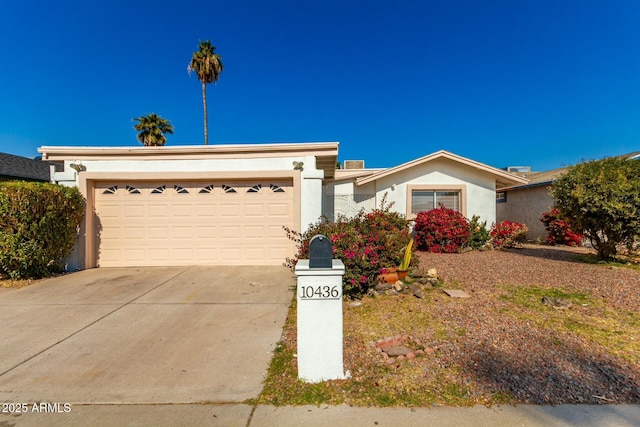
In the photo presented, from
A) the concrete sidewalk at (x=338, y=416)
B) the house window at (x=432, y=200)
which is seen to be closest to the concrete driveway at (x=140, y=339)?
the concrete sidewalk at (x=338, y=416)

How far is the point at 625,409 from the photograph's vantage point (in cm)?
233

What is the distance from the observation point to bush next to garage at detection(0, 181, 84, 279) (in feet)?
20.2

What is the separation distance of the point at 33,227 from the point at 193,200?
3235 millimetres

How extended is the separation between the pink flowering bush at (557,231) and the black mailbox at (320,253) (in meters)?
12.0

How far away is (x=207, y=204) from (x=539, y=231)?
44.9 ft

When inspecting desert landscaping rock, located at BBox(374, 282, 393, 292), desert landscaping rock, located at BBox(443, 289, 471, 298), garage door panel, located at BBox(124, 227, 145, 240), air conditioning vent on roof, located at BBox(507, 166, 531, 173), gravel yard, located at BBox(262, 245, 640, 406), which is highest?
air conditioning vent on roof, located at BBox(507, 166, 531, 173)

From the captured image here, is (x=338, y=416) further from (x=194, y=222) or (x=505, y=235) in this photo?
(x=505, y=235)

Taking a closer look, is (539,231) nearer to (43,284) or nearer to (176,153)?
(176,153)

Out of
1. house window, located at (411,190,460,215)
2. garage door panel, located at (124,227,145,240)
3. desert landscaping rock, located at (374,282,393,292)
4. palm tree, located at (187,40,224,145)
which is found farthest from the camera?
palm tree, located at (187,40,224,145)

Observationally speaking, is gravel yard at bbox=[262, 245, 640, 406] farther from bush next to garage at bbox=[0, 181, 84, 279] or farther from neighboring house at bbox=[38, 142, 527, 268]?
bush next to garage at bbox=[0, 181, 84, 279]

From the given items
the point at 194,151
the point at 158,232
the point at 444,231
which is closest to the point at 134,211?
the point at 158,232

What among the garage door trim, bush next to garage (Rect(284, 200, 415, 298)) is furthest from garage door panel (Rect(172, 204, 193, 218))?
bush next to garage (Rect(284, 200, 415, 298))

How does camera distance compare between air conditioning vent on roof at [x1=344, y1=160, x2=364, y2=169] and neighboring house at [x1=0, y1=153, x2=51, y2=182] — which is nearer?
neighboring house at [x1=0, y1=153, x2=51, y2=182]

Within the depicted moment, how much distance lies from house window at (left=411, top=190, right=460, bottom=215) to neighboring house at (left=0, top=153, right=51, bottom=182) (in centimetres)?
1966
